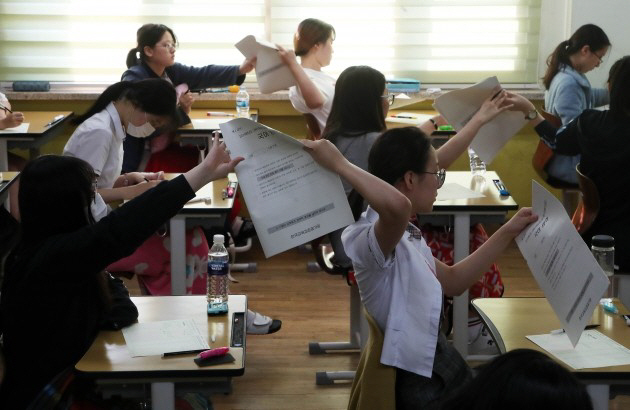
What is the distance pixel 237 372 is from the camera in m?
2.33

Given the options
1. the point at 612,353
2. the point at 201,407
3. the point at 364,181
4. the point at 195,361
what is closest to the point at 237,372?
the point at 195,361

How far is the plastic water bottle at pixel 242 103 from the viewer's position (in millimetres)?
6000

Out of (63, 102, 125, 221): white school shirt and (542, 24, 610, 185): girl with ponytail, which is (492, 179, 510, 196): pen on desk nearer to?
(542, 24, 610, 185): girl with ponytail

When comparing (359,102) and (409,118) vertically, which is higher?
(359,102)

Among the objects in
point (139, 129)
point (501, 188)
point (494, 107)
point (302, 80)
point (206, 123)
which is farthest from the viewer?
point (206, 123)

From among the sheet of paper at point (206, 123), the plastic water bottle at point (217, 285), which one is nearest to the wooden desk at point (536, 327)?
the plastic water bottle at point (217, 285)

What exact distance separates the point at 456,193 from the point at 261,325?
106 centimetres

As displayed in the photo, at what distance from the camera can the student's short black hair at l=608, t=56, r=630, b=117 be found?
3.59m

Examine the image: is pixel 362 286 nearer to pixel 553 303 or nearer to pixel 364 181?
pixel 364 181

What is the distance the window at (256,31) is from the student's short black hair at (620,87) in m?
2.77

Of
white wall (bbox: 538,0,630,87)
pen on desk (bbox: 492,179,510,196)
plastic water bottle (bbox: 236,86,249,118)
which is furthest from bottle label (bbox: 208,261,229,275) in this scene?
white wall (bbox: 538,0,630,87)

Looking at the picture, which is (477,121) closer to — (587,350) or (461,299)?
(461,299)

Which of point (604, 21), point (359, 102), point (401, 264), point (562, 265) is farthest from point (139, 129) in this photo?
point (604, 21)

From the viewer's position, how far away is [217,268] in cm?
293
